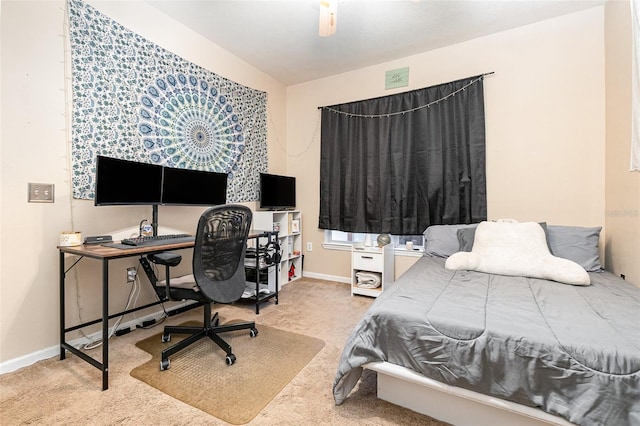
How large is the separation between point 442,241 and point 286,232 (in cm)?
184

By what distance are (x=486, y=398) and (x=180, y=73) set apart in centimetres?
330

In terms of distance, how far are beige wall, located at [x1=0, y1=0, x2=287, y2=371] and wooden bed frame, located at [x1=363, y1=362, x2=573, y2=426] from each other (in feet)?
7.09

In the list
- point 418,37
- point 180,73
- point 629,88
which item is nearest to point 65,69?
point 180,73

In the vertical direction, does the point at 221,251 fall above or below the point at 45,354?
above

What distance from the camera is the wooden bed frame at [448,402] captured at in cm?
112

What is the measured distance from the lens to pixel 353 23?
2.68 metres

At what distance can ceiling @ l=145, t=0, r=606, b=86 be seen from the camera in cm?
243

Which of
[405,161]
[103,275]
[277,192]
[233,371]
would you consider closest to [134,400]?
[233,371]

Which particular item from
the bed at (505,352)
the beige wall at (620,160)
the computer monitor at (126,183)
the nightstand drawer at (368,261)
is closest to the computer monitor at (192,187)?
the computer monitor at (126,183)

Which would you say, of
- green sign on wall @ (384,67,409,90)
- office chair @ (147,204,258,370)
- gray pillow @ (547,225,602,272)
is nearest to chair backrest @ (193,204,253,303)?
office chair @ (147,204,258,370)

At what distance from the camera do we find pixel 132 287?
7.86ft

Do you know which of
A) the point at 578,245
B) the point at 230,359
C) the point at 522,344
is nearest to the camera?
the point at 522,344

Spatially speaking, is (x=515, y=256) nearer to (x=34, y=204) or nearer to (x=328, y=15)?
(x=328, y=15)

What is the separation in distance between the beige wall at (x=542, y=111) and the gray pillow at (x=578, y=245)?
467 mm
